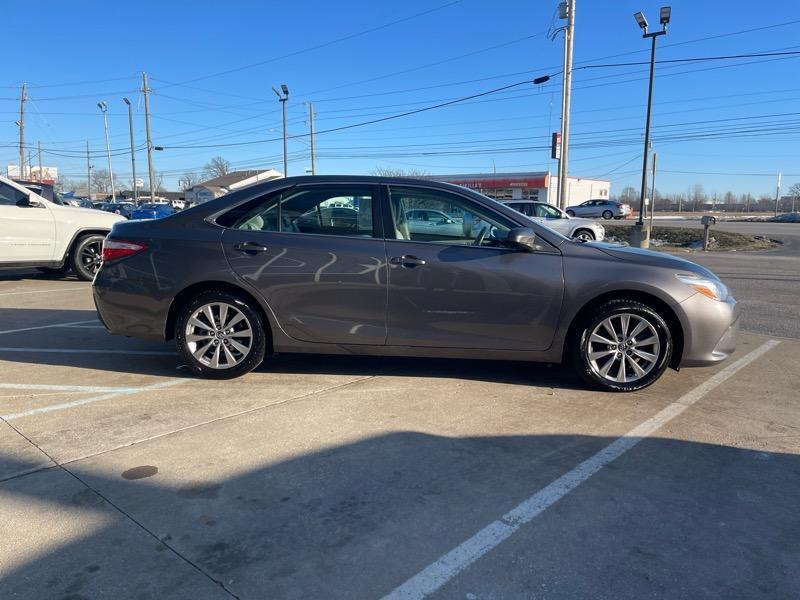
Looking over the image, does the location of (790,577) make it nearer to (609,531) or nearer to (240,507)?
(609,531)

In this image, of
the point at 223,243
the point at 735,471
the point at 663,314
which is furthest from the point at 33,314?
the point at 735,471

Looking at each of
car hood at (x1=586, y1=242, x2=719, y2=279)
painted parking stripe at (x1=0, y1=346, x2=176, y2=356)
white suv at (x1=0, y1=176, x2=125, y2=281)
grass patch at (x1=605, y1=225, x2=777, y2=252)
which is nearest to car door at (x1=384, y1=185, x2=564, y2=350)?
car hood at (x1=586, y1=242, x2=719, y2=279)

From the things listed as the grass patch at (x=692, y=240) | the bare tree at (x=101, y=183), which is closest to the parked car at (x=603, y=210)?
the grass patch at (x=692, y=240)

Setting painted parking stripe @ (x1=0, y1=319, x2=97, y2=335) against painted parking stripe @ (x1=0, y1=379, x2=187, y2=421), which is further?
painted parking stripe @ (x1=0, y1=319, x2=97, y2=335)

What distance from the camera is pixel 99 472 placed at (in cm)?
329

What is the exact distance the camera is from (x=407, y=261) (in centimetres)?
461

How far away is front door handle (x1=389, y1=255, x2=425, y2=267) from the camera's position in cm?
459

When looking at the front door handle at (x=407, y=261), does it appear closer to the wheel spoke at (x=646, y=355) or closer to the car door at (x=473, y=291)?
the car door at (x=473, y=291)

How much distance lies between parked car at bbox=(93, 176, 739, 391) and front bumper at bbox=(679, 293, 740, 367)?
0.01m

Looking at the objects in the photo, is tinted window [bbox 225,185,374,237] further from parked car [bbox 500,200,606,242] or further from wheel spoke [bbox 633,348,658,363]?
parked car [bbox 500,200,606,242]

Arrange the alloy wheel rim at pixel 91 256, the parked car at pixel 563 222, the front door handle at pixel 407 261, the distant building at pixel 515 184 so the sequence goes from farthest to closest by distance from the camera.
→ 1. the distant building at pixel 515 184
2. the parked car at pixel 563 222
3. the alloy wheel rim at pixel 91 256
4. the front door handle at pixel 407 261

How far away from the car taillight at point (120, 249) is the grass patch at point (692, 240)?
20.3 meters

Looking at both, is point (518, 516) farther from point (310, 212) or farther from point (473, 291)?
point (310, 212)

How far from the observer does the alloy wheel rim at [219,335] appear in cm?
481
